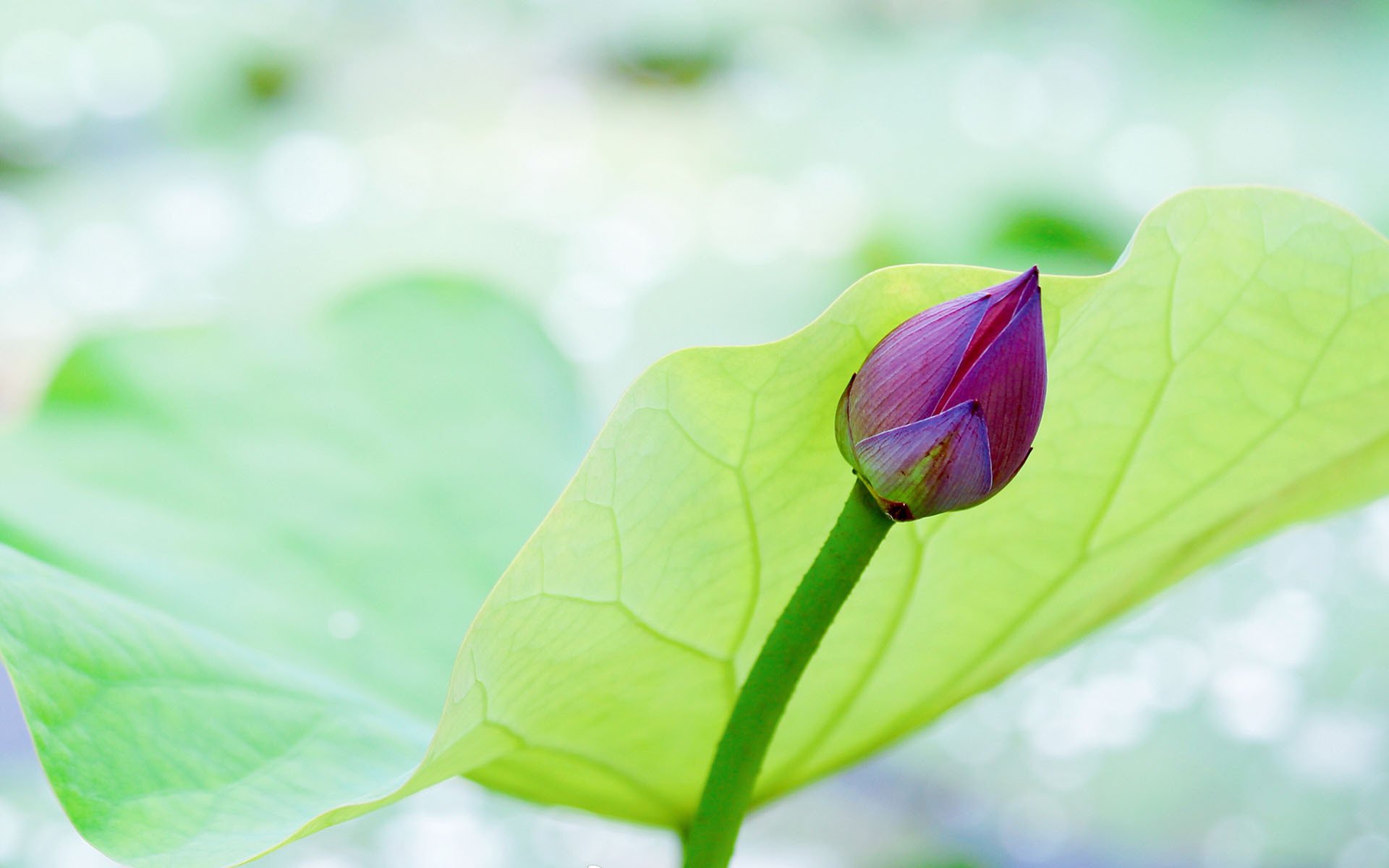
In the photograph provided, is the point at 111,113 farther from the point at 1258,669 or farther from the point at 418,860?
the point at 1258,669

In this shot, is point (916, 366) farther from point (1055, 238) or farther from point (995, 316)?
point (1055, 238)

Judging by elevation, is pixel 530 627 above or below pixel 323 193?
above

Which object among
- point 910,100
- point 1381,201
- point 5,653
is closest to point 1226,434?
point 5,653

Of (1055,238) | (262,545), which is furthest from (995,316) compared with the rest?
(1055,238)

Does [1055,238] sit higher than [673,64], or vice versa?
[673,64]

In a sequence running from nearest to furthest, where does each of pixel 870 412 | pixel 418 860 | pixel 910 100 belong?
pixel 870 412 → pixel 418 860 → pixel 910 100

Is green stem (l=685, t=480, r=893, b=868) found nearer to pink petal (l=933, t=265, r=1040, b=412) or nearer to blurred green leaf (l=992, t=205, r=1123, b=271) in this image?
pink petal (l=933, t=265, r=1040, b=412)
